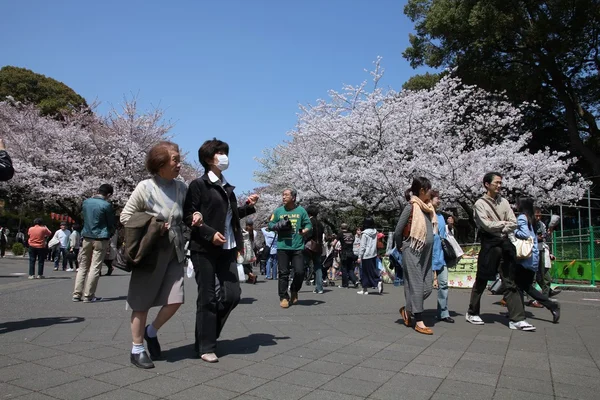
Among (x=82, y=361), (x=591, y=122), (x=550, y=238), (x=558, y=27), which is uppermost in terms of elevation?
(x=558, y=27)

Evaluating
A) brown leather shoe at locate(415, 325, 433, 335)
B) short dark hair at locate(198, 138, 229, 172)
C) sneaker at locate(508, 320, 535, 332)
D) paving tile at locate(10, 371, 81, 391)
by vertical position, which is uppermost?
short dark hair at locate(198, 138, 229, 172)

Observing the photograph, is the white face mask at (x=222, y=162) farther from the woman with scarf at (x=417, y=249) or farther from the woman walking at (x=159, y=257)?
the woman with scarf at (x=417, y=249)

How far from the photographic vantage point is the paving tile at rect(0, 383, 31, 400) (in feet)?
10.2

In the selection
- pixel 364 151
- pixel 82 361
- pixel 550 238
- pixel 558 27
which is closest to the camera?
pixel 82 361

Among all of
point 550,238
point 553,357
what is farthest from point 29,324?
point 550,238

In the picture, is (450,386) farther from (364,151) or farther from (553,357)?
(364,151)

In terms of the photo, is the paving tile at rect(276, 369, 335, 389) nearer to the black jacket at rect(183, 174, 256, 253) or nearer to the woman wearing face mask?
the woman wearing face mask

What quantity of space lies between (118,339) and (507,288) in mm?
4532

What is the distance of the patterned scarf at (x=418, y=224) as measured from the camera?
5.80 metres

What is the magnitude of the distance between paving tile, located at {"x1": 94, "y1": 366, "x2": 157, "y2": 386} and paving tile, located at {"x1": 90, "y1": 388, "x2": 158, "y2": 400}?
17 cm

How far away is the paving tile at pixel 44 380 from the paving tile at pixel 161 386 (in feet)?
1.63

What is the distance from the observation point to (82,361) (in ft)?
13.1

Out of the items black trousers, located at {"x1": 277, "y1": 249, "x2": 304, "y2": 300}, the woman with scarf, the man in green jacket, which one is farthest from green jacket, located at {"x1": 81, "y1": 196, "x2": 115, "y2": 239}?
the woman with scarf

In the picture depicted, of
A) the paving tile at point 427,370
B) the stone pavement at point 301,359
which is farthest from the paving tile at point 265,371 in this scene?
the paving tile at point 427,370
